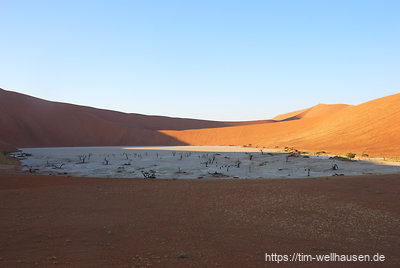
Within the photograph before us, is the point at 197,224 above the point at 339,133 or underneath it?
underneath

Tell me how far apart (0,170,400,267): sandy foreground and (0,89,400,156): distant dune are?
90.3 ft

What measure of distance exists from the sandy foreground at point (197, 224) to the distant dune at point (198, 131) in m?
27.5

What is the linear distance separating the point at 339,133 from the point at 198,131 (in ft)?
102

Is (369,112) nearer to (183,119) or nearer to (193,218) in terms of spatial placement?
(193,218)

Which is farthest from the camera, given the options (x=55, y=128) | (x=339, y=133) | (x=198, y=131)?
(x=198, y=131)

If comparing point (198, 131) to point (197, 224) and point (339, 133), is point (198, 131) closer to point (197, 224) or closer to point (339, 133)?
point (339, 133)

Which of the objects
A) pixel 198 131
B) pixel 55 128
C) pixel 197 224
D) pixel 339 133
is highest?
pixel 198 131

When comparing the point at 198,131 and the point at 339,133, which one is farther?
the point at 198,131

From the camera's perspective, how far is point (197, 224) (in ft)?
22.6

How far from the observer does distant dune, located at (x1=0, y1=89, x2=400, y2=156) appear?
126 feet

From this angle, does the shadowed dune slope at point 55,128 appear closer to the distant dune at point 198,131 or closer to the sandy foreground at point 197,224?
the distant dune at point 198,131

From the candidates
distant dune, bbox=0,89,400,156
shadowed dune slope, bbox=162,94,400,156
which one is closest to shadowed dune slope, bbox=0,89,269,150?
distant dune, bbox=0,89,400,156

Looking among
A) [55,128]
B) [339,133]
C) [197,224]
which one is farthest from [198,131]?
[197,224]

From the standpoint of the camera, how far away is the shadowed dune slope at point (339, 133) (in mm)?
33041
